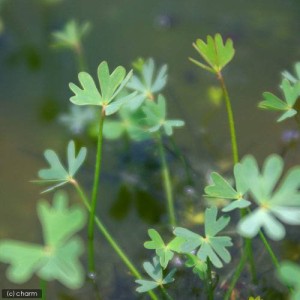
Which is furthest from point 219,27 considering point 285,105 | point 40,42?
point 285,105

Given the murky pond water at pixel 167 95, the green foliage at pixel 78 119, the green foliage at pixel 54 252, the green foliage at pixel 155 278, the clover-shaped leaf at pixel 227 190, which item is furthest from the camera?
the green foliage at pixel 78 119

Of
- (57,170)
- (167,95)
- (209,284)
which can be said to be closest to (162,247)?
(209,284)

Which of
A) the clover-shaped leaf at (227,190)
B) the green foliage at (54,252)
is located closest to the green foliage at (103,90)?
the clover-shaped leaf at (227,190)

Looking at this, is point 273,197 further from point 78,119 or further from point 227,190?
point 78,119

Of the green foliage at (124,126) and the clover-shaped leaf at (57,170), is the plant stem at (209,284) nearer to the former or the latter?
the clover-shaped leaf at (57,170)

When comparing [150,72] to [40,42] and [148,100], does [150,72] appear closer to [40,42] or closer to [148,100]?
[148,100]

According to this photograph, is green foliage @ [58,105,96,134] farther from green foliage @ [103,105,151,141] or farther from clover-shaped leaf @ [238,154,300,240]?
clover-shaped leaf @ [238,154,300,240]
